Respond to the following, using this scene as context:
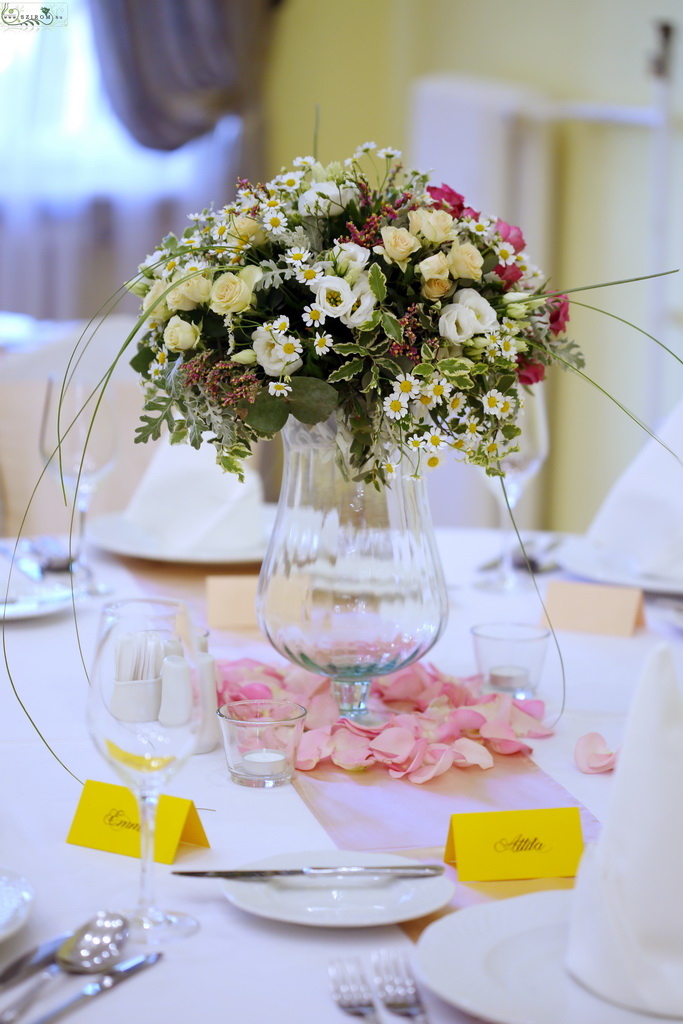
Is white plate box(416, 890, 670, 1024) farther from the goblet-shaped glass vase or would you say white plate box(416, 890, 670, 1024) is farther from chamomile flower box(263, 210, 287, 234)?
chamomile flower box(263, 210, 287, 234)

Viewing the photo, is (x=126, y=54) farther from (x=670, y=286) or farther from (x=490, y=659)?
(x=490, y=659)

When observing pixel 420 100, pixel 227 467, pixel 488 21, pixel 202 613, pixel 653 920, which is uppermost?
pixel 488 21

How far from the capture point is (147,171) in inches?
153

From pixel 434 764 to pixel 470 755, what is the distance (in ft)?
0.10

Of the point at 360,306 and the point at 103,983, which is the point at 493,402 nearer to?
the point at 360,306

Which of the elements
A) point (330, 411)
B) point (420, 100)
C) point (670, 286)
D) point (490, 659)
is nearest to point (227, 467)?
point (330, 411)

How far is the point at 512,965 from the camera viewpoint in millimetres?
555

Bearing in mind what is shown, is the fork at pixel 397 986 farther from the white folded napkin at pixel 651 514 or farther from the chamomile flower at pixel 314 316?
the white folded napkin at pixel 651 514

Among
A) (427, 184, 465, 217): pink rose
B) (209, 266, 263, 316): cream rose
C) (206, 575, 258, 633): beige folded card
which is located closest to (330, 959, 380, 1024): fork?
(209, 266, 263, 316): cream rose

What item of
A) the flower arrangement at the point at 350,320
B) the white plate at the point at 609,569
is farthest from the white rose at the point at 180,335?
the white plate at the point at 609,569

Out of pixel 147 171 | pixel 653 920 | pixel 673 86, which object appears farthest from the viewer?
pixel 147 171

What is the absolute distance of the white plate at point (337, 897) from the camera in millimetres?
606

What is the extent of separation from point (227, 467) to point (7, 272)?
10.4 feet

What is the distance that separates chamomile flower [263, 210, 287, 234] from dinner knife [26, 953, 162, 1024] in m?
0.55
